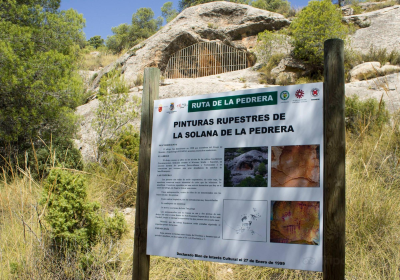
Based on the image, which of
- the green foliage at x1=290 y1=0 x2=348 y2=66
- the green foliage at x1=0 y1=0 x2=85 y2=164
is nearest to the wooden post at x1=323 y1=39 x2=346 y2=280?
the green foliage at x1=0 y1=0 x2=85 y2=164

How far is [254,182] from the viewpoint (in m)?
2.09

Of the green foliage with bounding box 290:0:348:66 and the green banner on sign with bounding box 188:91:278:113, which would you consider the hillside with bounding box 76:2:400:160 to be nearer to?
the green foliage with bounding box 290:0:348:66

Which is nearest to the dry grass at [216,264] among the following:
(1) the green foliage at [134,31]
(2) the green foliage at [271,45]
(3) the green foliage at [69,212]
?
(3) the green foliage at [69,212]

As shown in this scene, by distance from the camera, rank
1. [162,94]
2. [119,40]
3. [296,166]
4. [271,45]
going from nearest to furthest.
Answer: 1. [296,166]
2. [162,94]
3. [271,45]
4. [119,40]

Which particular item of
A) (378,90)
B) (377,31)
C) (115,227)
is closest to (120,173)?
(115,227)

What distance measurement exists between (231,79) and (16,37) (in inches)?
286

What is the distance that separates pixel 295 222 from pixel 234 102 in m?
0.95

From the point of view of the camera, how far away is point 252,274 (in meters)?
3.09

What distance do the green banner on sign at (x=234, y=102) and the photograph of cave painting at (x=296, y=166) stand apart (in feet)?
1.20

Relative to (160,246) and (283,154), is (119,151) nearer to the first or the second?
(160,246)

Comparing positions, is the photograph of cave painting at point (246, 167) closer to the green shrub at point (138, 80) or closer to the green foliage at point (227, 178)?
the green foliage at point (227, 178)

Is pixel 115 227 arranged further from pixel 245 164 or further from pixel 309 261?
pixel 309 261

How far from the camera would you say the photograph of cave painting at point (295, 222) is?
1908mm

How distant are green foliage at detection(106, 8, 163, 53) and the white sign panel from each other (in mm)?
25586
